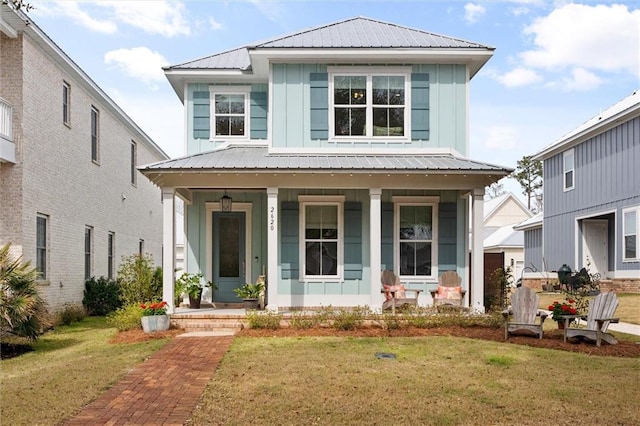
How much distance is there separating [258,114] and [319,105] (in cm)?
216

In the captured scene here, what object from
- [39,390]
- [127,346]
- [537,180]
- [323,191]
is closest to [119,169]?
[323,191]

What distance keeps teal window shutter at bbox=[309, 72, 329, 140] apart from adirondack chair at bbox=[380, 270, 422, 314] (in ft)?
11.7

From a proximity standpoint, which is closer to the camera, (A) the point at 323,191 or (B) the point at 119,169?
(A) the point at 323,191

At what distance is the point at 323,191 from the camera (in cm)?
1397

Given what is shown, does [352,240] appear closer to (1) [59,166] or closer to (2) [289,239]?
(2) [289,239]

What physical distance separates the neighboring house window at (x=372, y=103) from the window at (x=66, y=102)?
738 centimetres

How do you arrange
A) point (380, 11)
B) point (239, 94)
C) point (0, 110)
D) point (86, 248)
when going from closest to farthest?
point (0, 110) < point (239, 94) < point (380, 11) < point (86, 248)

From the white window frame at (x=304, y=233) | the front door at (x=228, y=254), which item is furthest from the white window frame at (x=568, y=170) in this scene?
the front door at (x=228, y=254)

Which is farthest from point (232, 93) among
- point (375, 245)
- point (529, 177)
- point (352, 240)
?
point (529, 177)

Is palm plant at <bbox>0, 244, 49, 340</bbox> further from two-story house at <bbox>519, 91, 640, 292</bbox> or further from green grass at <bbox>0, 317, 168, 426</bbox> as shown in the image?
two-story house at <bbox>519, 91, 640, 292</bbox>

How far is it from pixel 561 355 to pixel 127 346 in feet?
23.8

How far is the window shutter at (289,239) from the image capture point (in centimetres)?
1378

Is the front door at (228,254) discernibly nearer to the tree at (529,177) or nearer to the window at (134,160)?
the window at (134,160)

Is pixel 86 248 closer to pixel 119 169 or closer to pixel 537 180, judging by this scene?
pixel 119 169
